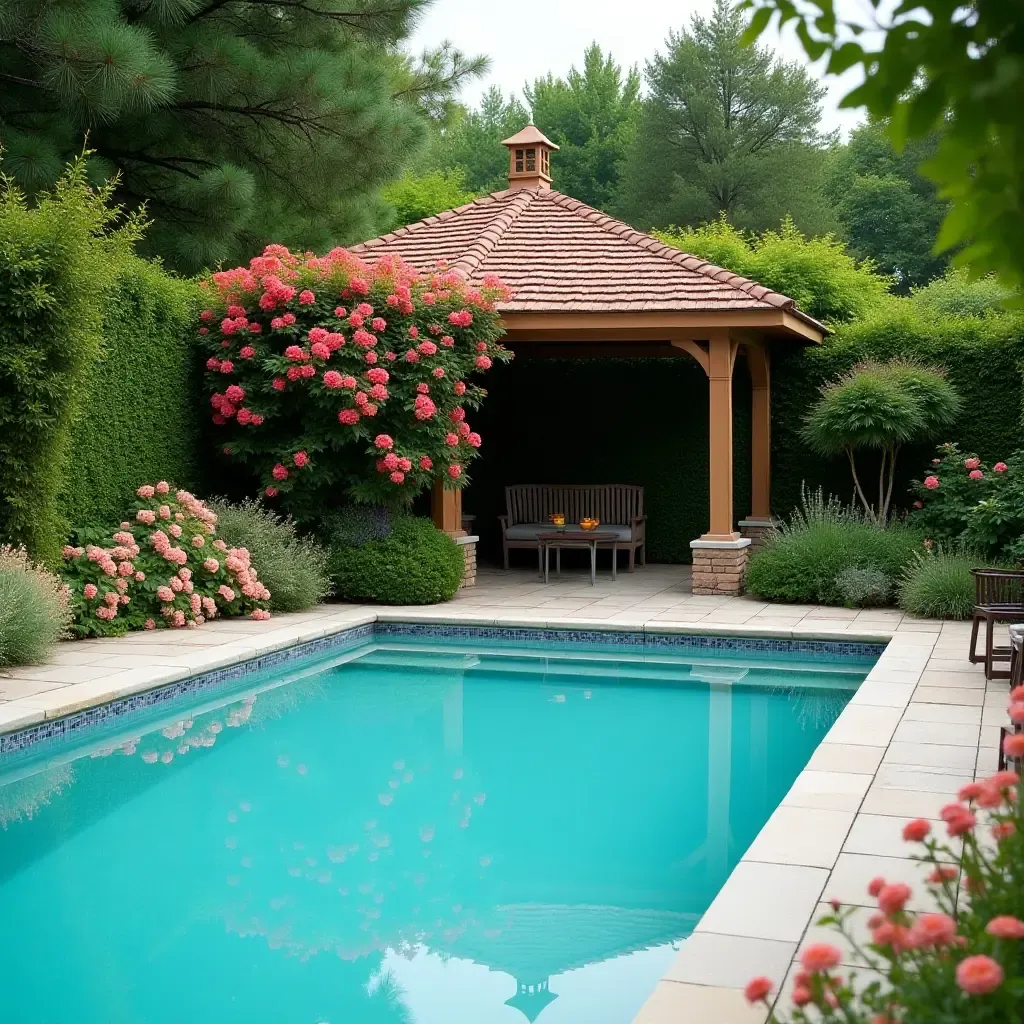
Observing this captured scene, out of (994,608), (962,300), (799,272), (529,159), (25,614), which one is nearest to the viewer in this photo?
(994,608)

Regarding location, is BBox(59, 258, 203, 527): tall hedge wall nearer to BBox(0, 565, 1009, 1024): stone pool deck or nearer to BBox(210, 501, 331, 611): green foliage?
BBox(210, 501, 331, 611): green foliage

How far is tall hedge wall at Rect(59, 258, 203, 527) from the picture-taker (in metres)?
9.84

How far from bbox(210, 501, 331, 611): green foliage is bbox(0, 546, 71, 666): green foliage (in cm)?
250

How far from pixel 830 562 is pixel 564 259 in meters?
4.32

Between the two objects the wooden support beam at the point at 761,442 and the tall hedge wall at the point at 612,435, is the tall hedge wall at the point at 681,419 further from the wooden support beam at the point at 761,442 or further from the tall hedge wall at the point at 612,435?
the wooden support beam at the point at 761,442

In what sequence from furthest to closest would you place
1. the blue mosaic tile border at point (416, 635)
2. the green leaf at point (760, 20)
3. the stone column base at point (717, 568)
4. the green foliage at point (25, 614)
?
Answer: 1. the stone column base at point (717, 568)
2. the green foliage at point (25, 614)
3. the blue mosaic tile border at point (416, 635)
4. the green leaf at point (760, 20)

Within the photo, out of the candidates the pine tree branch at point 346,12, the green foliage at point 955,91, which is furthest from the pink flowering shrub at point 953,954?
the pine tree branch at point 346,12

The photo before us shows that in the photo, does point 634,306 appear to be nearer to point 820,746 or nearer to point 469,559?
point 469,559

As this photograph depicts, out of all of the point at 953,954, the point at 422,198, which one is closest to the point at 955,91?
the point at 953,954

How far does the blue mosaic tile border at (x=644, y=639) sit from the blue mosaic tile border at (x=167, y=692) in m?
0.55

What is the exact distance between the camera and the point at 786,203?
Answer: 101ft

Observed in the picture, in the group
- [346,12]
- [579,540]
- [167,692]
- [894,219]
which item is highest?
[894,219]

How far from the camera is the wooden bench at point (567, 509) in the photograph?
14023mm

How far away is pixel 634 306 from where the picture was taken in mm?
11898
